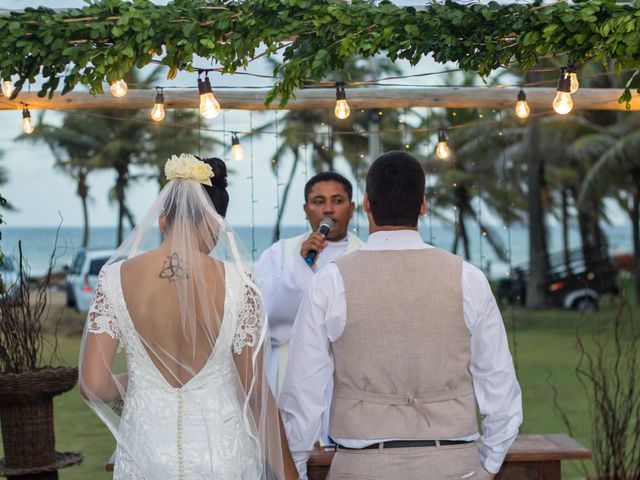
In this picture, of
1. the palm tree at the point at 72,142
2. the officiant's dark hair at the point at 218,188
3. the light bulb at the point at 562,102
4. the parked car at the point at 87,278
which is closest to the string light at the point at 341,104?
the light bulb at the point at 562,102

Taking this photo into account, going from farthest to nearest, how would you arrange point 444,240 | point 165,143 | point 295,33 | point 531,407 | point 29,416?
point 444,240, point 165,143, point 531,407, point 29,416, point 295,33

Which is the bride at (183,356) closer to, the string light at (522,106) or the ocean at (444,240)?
the string light at (522,106)

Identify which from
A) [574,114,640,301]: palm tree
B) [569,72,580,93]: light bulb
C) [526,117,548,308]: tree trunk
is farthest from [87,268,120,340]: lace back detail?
[574,114,640,301]: palm tree

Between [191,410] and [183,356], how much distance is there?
0.21 metres

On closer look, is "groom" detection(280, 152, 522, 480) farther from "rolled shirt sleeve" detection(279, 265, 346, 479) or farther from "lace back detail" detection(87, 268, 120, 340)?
"lace back detail" detection(87, 268, 120, 340)

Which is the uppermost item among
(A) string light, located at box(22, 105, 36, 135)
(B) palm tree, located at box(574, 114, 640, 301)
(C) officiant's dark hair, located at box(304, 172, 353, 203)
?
(B) palm tree, located at box(574, 114, 640, 301)

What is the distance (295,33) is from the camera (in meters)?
3.98

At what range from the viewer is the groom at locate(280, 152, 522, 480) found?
3.57m

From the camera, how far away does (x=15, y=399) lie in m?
5.91

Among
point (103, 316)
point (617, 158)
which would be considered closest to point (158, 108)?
→ point (103, 316)

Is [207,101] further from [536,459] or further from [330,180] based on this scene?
[536,459]

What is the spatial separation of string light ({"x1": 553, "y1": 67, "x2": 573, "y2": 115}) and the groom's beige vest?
2.10 meters

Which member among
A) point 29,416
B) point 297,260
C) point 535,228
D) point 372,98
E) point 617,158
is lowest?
point 29,416

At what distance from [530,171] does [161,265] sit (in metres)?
23.6
